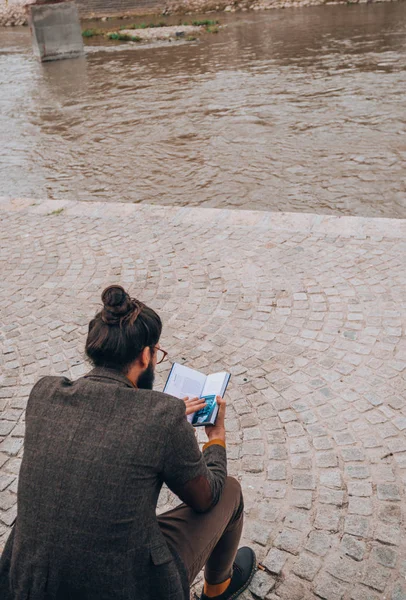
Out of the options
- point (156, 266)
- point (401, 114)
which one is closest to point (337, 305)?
point (156, 266)

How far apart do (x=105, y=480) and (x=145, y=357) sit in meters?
0.51

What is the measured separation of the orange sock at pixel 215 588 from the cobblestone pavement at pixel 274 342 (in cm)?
22

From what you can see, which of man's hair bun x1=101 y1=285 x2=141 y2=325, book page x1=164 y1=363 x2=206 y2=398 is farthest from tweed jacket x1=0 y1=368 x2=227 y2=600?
book page x1=164 y1=363 x2=206 y2=398

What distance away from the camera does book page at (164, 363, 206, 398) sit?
8.93 ft

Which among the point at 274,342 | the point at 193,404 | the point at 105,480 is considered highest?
the point at 105,480

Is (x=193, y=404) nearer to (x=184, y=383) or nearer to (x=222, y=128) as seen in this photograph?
(x=184, y=383)

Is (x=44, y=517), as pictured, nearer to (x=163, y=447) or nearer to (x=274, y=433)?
(x=163, y=447)

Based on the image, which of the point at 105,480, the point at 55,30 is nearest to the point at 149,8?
the point at 55,30

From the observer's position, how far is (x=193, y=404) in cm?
254

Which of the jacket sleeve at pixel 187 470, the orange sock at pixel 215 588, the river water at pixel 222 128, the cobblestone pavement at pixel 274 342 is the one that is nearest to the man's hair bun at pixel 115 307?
the jacket sleeve at pixel 187 470

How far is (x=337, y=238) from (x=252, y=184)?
3351 millimetres

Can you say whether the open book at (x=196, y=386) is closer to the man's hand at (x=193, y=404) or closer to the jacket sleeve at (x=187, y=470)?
the man's hand at (x=193, y=404)

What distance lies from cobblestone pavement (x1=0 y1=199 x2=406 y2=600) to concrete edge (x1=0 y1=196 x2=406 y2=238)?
0.09 feet

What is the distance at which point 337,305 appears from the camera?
16.6 ft
